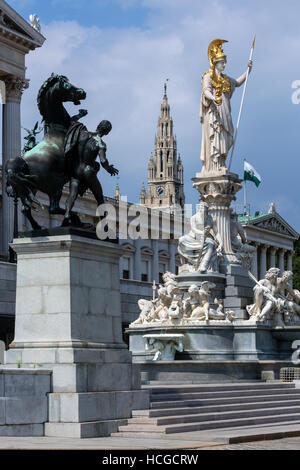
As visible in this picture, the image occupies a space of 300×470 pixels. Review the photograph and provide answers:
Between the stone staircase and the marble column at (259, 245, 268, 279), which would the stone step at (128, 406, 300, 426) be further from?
the marble column at (259, 245, 268, 279)

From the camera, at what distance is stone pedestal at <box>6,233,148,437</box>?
1862 centimetres

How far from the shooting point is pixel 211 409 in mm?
21750

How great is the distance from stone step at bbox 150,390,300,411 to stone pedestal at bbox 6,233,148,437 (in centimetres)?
76

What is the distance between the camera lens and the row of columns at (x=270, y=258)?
122875 mm

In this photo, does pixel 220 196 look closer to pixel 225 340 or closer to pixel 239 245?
pixel 239 245

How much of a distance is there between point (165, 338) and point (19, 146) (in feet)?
127

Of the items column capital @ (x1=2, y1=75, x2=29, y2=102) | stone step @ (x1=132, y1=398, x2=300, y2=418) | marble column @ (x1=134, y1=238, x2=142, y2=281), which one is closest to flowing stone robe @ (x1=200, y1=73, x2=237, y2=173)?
stone step @ (x1=132, y1=398, x2=300, y2=418)

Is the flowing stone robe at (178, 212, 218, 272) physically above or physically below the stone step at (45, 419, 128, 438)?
above

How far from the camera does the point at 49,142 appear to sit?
20.3 meters
